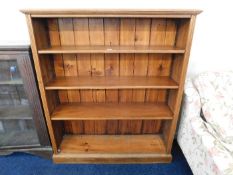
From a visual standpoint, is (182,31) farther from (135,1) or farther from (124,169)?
(124,169)

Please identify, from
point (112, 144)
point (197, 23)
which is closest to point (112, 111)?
point (112, 144)

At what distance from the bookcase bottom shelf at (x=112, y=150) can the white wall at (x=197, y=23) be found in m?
0.88

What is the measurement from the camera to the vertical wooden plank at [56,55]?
1.35m

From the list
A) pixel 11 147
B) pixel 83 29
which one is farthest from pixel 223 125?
pixel 11 147

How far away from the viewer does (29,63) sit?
1.28 metres

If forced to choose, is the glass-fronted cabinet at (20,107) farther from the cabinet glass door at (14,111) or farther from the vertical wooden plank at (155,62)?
the vertical wooden plank at (155,62)

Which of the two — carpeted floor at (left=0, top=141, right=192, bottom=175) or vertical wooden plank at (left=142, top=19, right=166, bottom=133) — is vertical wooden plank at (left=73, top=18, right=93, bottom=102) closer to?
vertical wooden plank at (left=142, top=19, right=166, bottom=133)

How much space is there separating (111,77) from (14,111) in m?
1.02

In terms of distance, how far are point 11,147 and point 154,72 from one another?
1.63m

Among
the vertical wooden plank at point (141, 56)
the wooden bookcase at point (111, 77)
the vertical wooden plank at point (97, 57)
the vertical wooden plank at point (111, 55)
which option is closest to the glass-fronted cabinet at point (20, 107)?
the wooden bookcase at point (111, 77)

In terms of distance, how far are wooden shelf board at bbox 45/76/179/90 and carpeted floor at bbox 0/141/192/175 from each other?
850 millimetres

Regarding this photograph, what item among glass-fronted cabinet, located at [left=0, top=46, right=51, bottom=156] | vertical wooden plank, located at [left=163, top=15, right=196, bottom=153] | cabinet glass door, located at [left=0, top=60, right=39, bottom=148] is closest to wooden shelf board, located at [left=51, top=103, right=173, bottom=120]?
vertical wooden plank, located at [left=163, top=15, right=196, bottom=153]

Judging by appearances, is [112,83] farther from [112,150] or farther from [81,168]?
[81,168]

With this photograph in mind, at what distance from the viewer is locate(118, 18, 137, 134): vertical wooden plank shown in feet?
4.47
